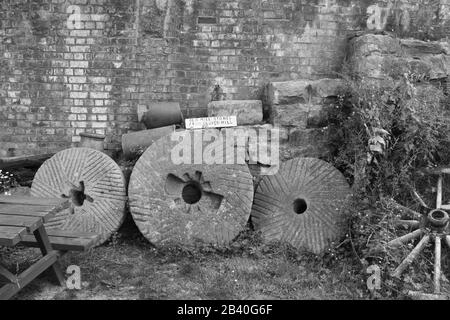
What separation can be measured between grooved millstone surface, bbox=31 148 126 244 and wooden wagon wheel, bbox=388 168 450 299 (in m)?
2.80

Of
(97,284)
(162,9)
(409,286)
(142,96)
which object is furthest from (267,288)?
(162,9)

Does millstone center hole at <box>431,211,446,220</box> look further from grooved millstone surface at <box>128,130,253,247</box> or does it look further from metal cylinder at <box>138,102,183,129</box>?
metal cylinder at <box>138,102,183,129</box>

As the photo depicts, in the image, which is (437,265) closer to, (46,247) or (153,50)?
(46,247)

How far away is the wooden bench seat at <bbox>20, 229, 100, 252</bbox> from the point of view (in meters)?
4.09

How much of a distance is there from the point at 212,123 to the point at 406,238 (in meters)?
2.53

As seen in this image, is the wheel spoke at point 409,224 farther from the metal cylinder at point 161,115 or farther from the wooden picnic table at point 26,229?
the wooden picnic table at point 26,229

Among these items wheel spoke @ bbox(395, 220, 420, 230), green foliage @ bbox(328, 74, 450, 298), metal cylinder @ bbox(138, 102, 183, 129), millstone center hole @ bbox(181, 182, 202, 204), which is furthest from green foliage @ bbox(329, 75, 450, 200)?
metal cylinder @ bbox(138, 102, 183, 129)

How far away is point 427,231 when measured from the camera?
14.4ft

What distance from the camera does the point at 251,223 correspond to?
16.6 ft

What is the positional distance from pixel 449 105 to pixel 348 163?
1414 mm

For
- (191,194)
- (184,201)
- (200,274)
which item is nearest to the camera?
(200,274)

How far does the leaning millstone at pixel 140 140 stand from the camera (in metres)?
5.52

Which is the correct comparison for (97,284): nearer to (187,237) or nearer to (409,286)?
(187,237)

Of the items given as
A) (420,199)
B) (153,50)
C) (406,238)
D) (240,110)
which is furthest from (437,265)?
(153,50)
